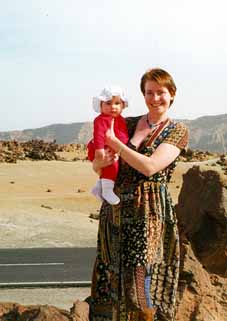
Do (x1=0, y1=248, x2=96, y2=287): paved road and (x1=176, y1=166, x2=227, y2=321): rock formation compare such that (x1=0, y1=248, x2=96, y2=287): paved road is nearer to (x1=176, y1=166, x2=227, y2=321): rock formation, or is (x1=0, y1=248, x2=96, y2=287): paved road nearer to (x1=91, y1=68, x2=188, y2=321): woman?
(x1=176, y1=166, x2=227, y2=321): rock formation

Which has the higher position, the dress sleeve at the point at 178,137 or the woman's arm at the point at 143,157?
the dress sleeve at the point at 178,137

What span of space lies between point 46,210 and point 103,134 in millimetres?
15139

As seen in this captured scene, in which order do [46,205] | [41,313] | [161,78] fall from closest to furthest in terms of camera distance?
[161,78]
[41,313]
[46,205]

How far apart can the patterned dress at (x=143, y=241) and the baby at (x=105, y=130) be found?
0.21ft

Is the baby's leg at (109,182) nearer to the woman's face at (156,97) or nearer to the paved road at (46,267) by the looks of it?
the woman's face at (156,97)

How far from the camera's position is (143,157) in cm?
396

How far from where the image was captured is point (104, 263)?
4293mm

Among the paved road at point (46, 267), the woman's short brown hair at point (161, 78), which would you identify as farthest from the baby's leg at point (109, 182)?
the paved road at point (46, 267)

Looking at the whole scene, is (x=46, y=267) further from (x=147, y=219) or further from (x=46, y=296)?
(x=147, y=219)

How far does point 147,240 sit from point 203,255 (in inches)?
95.9

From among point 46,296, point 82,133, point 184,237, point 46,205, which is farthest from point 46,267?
point 82,133

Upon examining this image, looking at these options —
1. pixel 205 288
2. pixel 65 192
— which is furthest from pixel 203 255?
pixel 65 192

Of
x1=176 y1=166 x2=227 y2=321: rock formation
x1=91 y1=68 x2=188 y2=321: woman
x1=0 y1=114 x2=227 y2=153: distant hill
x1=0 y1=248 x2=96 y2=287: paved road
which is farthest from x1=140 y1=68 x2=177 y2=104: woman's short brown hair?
x1=0 y1=114 x2=227 y2=153: distant hill

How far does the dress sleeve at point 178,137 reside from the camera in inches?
161
